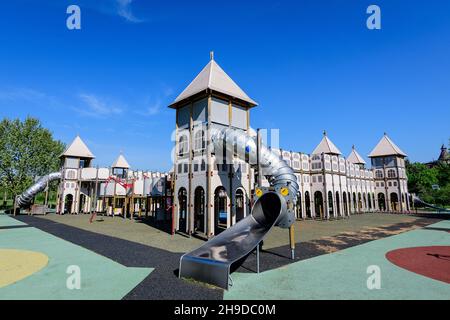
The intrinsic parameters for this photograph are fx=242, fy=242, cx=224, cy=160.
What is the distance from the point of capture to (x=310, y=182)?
34.7 m

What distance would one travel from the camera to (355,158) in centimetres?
5381

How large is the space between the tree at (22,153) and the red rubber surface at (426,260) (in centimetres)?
5247

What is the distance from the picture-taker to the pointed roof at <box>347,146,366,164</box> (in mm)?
53487

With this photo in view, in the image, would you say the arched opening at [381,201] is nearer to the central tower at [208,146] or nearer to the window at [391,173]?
the window at [391,173]

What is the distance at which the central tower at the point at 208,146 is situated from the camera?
1689 centimetres

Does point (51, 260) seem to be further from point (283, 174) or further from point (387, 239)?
point (387, 239)

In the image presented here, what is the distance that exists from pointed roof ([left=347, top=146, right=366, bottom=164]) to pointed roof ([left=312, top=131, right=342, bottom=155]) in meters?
15.8

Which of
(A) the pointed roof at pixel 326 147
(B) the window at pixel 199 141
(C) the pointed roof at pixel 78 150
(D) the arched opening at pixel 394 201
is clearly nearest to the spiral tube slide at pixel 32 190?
(C) the pointed roof at pixel 78 150

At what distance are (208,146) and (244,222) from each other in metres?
6.37

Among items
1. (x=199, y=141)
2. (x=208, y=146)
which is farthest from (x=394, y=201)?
(x=208, y=146)

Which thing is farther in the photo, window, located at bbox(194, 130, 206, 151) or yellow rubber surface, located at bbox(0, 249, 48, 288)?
window, located at bbox(194, 130, 206, 151)
